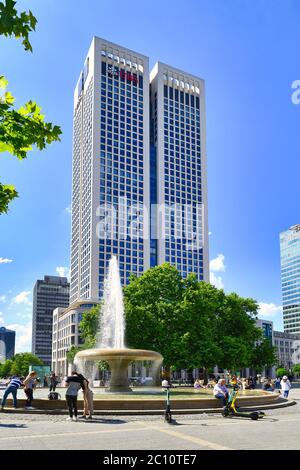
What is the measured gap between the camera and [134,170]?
452 ft

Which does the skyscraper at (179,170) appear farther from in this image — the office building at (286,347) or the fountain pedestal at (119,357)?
the fountain pedestal at (119,357)

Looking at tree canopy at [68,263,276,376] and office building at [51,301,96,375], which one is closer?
tree canopy at [68,263,276,376]

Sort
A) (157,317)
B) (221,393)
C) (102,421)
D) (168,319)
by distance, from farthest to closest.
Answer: (157,317), (168,319), (221,393), (102,421)

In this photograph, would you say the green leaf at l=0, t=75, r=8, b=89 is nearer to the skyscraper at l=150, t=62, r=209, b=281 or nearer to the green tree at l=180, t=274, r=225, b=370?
the green tree at l=180, t=274, r=225, b=370

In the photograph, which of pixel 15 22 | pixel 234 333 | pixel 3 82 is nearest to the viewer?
pixel 15 22

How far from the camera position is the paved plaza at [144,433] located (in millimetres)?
10383

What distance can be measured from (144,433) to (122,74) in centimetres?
13887

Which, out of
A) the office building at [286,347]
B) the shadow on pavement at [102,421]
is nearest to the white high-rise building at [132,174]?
the office building at [286,347]

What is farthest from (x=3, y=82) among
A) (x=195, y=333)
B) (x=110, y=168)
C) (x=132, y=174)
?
(x=132, y=174)

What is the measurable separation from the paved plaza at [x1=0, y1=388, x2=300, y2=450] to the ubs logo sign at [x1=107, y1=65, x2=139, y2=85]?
437 feet

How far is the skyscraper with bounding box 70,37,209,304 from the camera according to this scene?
425ft

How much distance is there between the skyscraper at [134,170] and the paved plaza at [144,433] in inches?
4214

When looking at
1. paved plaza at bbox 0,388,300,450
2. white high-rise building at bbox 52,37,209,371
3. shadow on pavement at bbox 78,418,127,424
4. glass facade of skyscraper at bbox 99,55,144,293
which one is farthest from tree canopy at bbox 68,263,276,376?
glass facade of skyscraper at bbox 99,55,144,293

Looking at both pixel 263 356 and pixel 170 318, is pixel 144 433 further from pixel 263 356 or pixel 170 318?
pixel 263 356
